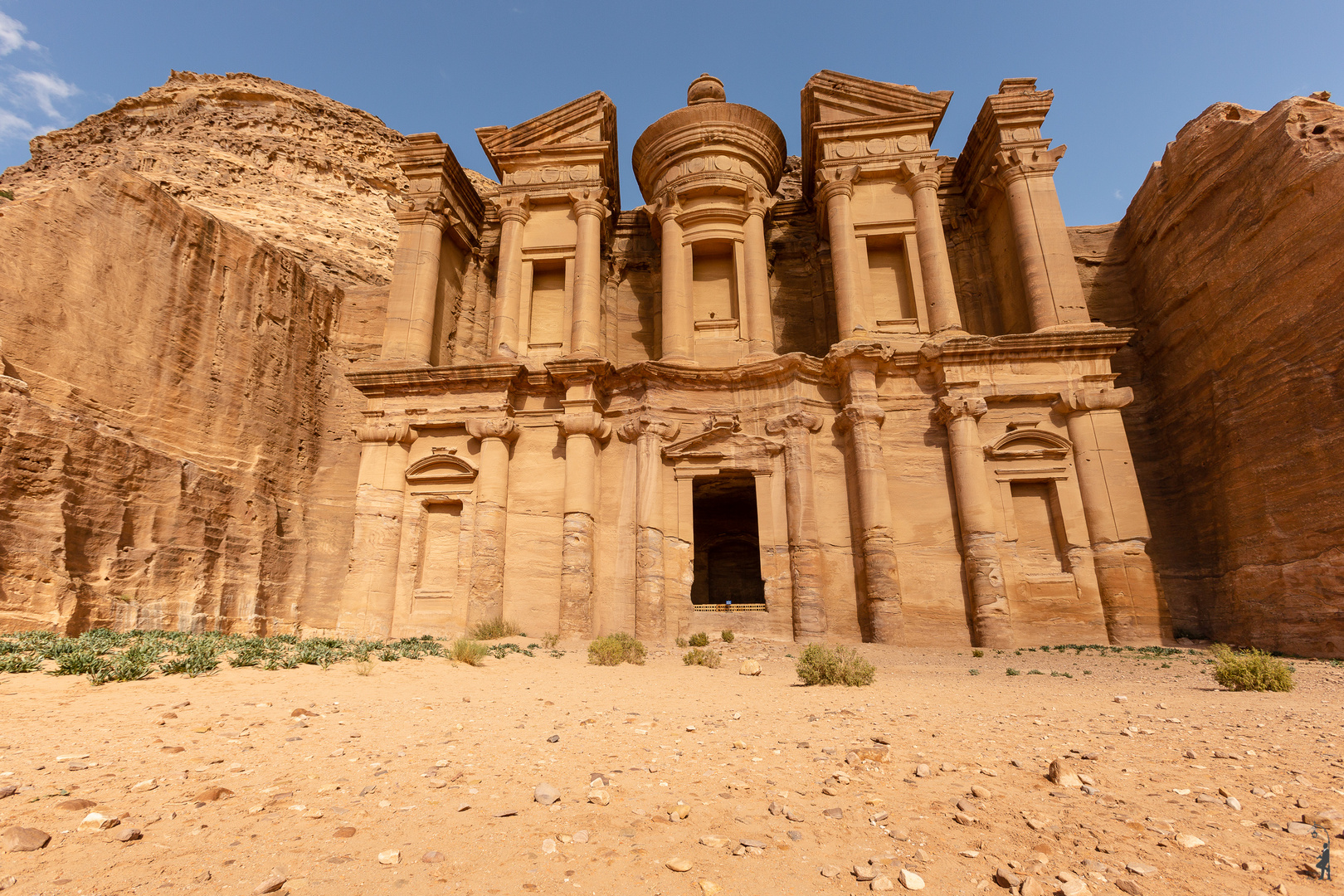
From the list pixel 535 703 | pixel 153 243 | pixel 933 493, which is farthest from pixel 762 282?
pixel 153 243

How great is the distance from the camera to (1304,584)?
11414mm

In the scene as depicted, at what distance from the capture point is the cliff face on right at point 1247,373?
37.4 ft

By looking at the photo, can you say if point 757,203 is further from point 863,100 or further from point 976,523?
point 976,523

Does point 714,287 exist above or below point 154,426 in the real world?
above

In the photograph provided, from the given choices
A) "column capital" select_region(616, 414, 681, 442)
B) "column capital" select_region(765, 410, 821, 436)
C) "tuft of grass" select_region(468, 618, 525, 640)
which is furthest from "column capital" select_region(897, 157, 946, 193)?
"tuft of grass" select_region(468, 618, 525, 640)

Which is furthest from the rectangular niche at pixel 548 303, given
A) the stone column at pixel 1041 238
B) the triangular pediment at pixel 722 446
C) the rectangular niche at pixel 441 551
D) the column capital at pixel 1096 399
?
the column capital at pixel 1096 399

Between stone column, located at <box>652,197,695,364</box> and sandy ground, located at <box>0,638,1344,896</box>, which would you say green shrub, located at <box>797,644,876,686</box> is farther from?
stone column, located at <box>652,197,695,364</box>

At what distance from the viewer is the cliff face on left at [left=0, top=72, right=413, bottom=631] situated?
1139cm

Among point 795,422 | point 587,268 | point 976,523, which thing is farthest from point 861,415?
point 587,268

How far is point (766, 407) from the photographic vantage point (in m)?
15.3

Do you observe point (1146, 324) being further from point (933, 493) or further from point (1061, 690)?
point (1061, 690)

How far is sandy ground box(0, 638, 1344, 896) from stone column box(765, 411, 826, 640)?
640 centimetres

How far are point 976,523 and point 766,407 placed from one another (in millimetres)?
5205

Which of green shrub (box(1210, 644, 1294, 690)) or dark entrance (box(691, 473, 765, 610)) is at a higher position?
dark entrance (box(691, 473, 765, 610))
